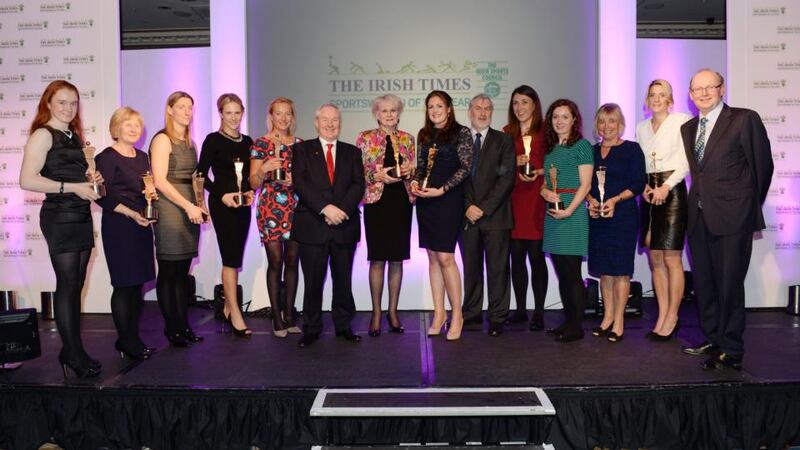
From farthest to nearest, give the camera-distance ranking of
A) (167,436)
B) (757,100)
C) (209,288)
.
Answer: (209,288) → (757,100) → (167,436)

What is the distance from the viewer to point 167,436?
3.93 metres

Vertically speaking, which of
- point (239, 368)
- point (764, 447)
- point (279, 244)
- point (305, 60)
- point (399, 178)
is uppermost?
point (305, 60)

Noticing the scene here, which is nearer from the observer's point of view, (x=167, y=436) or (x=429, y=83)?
(x=167, y=436)

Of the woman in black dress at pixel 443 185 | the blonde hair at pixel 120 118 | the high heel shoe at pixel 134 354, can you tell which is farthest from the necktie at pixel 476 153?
the high heel shoe at pixel 134 354

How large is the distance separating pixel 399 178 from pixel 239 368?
5.61ft

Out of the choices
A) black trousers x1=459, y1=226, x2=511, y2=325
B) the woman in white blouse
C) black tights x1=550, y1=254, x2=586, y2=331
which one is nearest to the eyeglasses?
the woman in white blouse

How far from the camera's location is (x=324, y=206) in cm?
486

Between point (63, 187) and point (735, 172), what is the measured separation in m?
4.13

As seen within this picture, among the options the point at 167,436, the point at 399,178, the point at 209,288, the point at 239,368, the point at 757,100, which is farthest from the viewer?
the point at 209,288

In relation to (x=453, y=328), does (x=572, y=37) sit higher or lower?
higher

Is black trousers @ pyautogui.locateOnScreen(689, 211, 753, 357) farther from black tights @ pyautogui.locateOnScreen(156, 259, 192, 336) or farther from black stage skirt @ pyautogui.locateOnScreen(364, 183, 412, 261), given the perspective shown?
black tights @ pyautogui.locateOnScreen(156, 259, 192, 336)

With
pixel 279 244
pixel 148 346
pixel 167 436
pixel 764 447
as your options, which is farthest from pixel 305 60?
pixel 764 447

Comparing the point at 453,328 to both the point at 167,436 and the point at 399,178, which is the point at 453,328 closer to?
the point at 399,178

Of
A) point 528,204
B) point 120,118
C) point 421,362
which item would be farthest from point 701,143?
point 120,118
